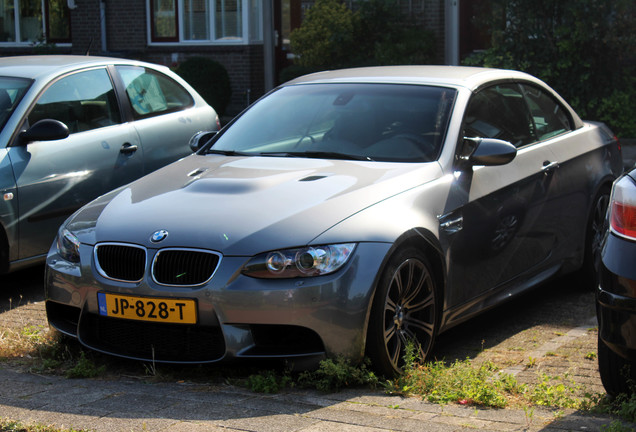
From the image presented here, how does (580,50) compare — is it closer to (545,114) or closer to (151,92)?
(545,114)

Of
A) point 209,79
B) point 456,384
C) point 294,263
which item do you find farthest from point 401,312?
point 209,79

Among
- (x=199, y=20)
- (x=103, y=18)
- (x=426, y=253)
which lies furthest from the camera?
(x=103, y=18)

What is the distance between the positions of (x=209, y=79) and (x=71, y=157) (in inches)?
449

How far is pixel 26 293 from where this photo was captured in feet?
22.0

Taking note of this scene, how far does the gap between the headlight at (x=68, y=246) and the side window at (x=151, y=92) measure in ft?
8.80

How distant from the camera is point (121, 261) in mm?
4609

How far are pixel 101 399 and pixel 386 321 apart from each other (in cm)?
140

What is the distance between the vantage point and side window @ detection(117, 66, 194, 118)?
25.0ft

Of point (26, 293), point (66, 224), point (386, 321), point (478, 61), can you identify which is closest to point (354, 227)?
point (386, 321)

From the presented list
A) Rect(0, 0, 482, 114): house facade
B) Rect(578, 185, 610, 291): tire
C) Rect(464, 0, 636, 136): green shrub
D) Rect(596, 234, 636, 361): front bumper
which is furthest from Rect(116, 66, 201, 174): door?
Rect(0, 0, 482, 114): house facade

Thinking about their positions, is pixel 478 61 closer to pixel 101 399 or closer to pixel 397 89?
pixel 397 89

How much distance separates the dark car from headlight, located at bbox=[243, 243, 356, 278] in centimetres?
118

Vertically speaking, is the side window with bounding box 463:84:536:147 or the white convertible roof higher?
the white convertible roof

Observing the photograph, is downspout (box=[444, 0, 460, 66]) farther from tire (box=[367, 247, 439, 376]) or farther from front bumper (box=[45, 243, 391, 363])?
front bumper (box=[45, 243, 391, 363])
